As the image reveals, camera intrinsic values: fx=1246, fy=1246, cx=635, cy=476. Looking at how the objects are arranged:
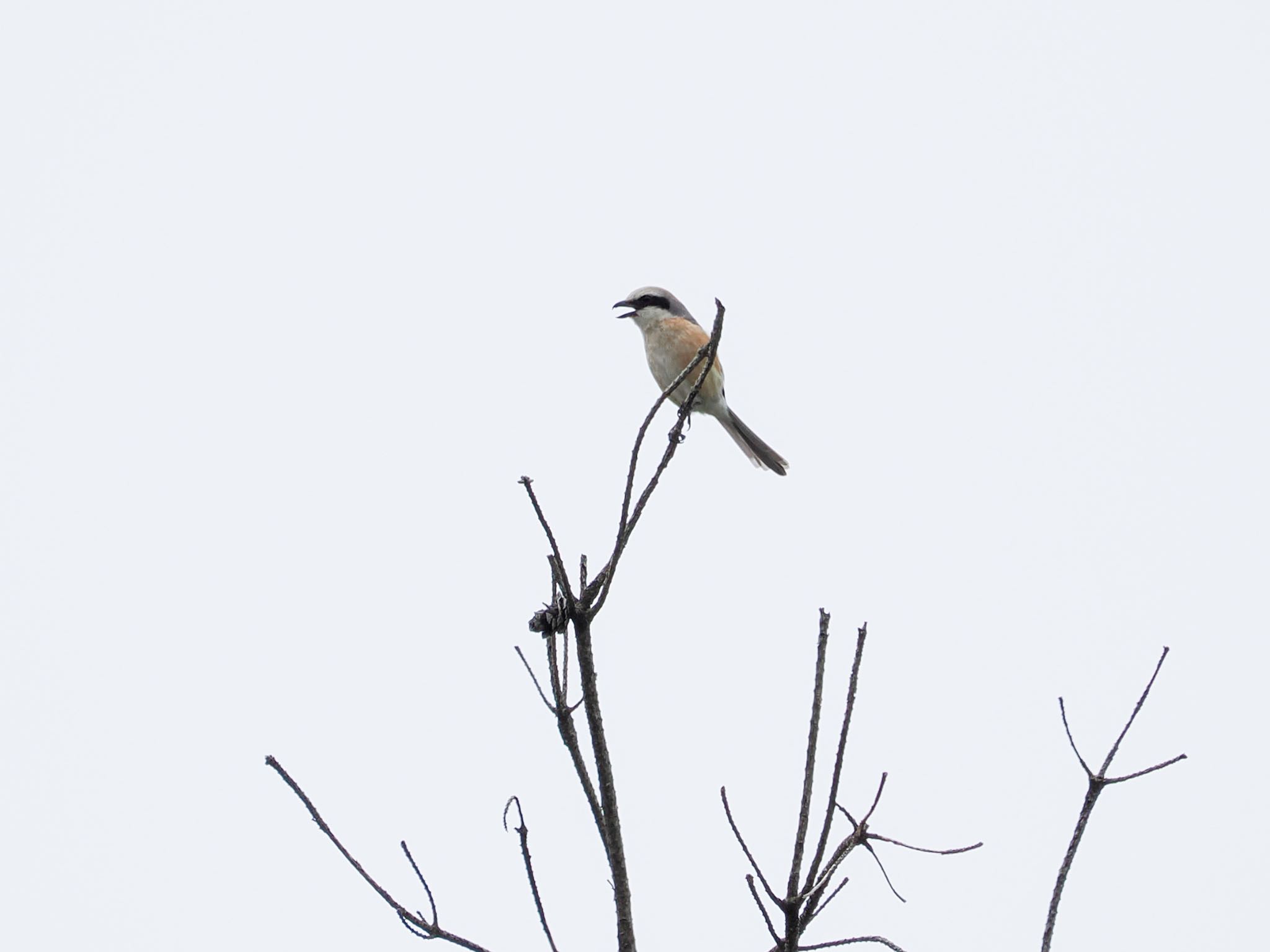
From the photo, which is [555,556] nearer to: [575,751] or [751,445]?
[575,751]

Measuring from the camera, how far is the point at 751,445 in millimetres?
9031

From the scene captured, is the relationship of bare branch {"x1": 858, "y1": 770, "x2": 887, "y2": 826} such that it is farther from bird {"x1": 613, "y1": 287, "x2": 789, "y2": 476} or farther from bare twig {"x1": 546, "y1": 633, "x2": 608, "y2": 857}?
bird {"x1": 613, "y1": 287, "x2": 789, "y2": 476}

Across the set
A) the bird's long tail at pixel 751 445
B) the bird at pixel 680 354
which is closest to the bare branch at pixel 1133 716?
the bird at pixel 680 354

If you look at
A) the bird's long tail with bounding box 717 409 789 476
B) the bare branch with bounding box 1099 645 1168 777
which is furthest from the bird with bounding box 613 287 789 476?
the bare branch with bounding box 1099 645 1168 777

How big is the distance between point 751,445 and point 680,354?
1.24 meters

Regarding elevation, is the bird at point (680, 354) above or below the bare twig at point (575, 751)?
above

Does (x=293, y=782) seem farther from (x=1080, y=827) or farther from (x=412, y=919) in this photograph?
(x=1080, y=827)

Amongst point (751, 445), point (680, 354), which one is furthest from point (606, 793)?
point (751, 445)

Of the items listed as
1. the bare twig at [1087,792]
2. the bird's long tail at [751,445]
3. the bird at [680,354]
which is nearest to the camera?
the bare twig at [1087,792]

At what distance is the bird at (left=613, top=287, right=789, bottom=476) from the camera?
8062 mm

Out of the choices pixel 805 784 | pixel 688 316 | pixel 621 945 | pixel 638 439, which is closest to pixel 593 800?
pixel 621 945

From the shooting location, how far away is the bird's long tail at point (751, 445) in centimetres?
902

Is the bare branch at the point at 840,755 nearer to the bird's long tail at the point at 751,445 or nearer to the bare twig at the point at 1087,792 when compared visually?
the bare twig at the point at 1087,792

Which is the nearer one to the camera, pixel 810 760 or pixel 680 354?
pixel 810 760
